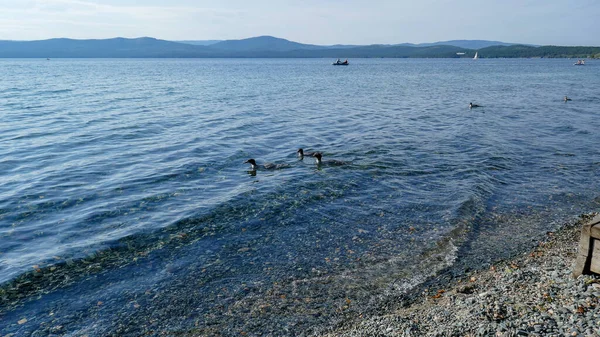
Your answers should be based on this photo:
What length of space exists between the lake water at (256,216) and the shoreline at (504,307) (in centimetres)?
77

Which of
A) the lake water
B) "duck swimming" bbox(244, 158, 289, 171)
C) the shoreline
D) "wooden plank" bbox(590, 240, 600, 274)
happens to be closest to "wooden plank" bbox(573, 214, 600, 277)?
"wooden plank" bbox(590, 240, 600, 274)

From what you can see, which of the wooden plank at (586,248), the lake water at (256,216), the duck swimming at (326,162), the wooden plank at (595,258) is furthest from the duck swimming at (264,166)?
the wooden plank at (595,258)

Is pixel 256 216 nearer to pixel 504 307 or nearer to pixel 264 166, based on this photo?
pixel 264 166

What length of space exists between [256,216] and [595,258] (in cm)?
1035

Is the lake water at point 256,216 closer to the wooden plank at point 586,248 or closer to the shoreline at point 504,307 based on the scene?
the shoreline at point 504,307

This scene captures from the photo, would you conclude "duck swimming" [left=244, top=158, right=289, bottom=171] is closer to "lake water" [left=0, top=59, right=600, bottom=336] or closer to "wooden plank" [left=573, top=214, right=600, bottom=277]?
"lake water" [left=0, top=59, right=600, bottom=336]

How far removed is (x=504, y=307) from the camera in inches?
315

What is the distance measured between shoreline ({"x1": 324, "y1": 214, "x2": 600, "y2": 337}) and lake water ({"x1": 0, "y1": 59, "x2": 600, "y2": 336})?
769 millimetres

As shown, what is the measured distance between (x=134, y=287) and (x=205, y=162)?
40.9 ft

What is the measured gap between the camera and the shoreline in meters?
7.25

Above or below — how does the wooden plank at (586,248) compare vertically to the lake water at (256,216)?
above

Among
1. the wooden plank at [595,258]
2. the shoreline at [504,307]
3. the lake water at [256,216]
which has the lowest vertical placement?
the lake water at [256,216]

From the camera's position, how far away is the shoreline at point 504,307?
725cm

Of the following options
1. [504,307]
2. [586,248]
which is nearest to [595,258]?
[586,248]
